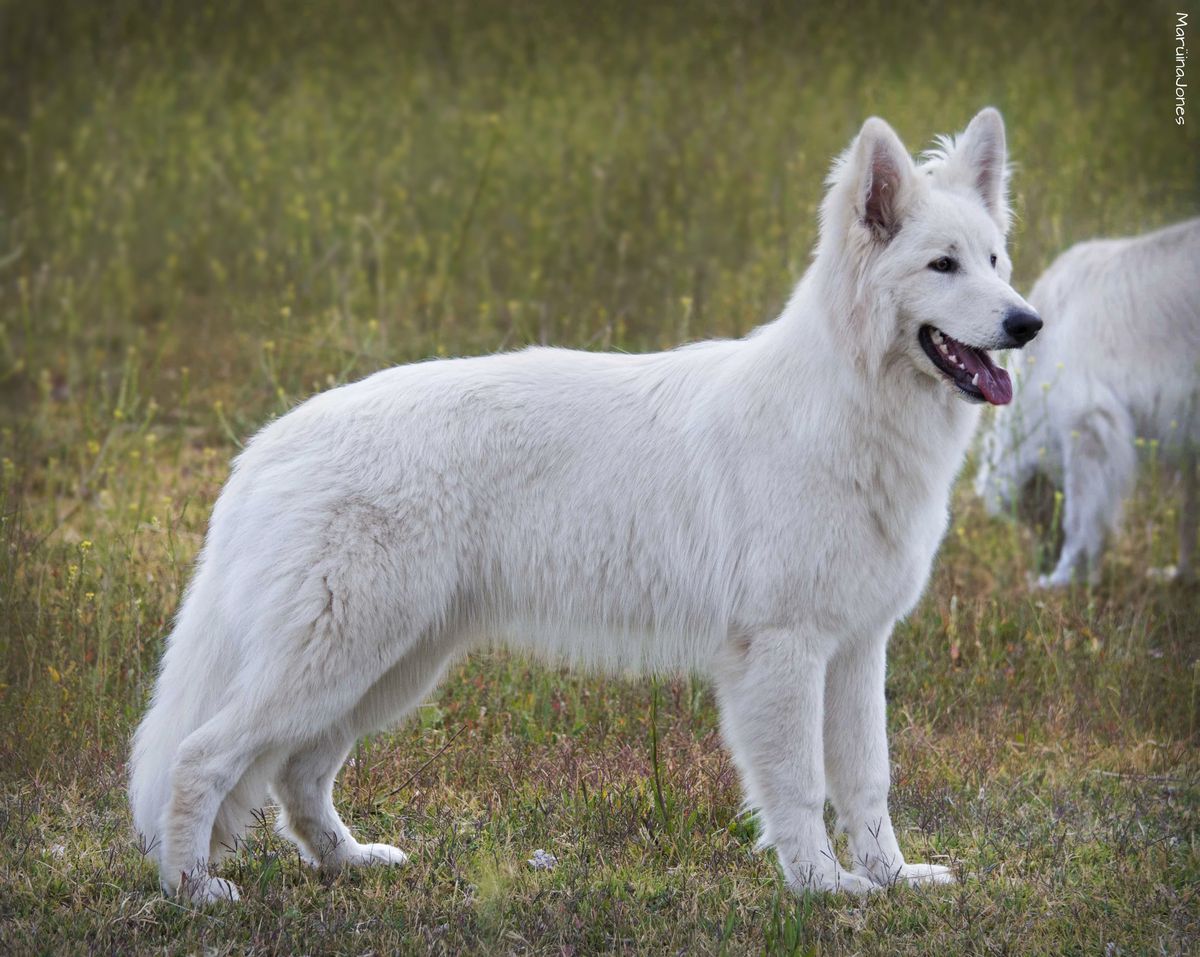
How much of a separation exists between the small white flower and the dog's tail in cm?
86

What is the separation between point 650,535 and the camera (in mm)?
3836

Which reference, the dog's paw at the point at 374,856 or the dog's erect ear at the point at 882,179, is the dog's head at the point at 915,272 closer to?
the dog's erect ear at the point at 882,179

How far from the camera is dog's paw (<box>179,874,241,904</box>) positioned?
3492mm

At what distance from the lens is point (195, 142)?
11.6m

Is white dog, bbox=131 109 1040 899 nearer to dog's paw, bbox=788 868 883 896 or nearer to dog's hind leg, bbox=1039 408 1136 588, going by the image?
dog's paw, bbox=788 868 883 896

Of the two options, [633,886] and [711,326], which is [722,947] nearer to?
[633,886]

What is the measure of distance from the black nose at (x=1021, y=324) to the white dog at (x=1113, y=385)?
304 cm

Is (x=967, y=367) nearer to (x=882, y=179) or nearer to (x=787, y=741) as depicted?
(x=882, y=179)

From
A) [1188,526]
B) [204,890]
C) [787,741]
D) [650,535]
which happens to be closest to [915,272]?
[650,535]

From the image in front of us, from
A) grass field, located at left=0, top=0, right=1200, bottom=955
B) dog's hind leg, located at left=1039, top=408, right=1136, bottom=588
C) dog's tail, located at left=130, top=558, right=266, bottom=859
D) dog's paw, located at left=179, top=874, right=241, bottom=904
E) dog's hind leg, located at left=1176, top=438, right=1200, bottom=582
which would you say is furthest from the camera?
dog's hind leg, located at left=1176, top=438, right=1200, bottom=582

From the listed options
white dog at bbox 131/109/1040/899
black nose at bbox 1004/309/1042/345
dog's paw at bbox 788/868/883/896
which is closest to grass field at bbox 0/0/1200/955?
dog's paw at bbox 788/868/883/896

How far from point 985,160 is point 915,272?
50cm

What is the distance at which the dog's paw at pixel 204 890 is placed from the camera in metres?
3.49

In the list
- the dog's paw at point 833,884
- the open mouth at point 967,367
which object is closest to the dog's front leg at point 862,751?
the dog's paw at point 833,884
